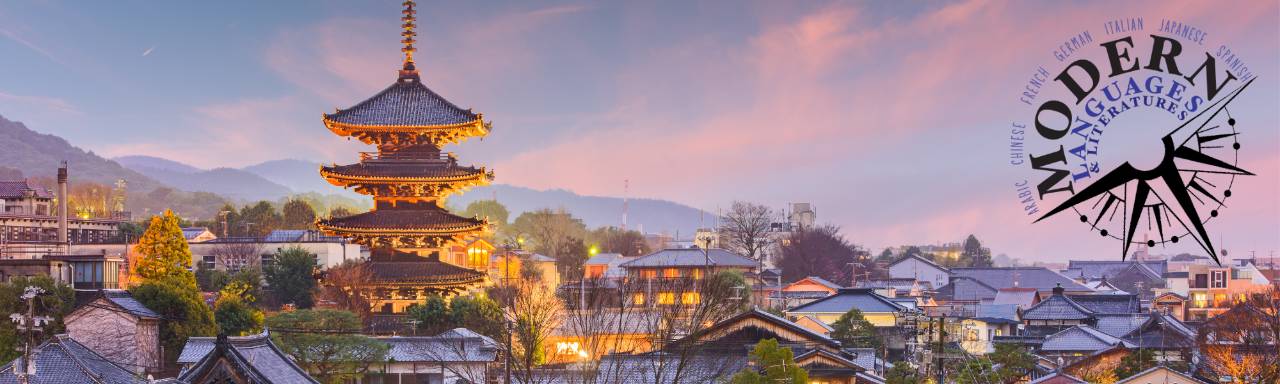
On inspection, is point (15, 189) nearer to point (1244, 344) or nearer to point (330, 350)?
point (330, 350)

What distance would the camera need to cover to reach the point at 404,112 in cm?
6300

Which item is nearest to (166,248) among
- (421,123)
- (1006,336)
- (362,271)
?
(362,271)

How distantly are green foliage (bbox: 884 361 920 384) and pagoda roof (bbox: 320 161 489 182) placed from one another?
82.4 ft

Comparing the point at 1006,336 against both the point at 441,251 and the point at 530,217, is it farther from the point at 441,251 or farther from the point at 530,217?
the point at 530,217

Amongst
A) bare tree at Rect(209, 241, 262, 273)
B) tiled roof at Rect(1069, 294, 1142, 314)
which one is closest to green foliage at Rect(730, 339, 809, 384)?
tiled roof at Rect(1069, 294, 1142, 314)

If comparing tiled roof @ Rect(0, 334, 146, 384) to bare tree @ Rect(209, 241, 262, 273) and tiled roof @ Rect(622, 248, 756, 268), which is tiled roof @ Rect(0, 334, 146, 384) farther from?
tiled roof @ Rect(622, 248, 756, 268)

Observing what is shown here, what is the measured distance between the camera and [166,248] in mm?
59719

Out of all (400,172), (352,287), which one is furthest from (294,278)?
(400,172)

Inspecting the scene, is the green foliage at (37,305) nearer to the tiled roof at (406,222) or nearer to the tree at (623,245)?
the tiled roof at (406,222)

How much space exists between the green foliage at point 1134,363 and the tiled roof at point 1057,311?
18385mm

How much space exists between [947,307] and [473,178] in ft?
126

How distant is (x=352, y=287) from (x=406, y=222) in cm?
416

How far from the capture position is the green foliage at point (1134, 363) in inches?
1887

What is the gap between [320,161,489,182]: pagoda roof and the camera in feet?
202
